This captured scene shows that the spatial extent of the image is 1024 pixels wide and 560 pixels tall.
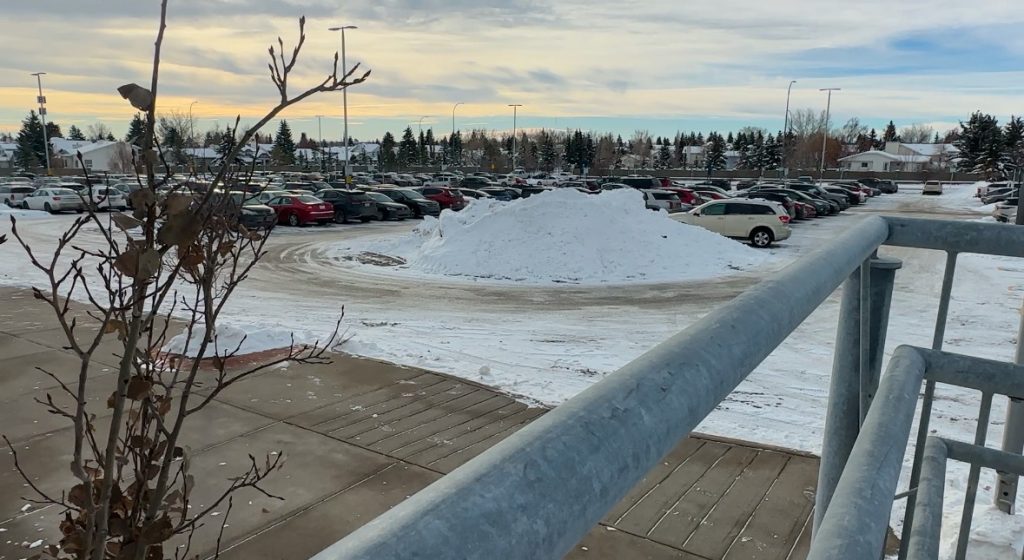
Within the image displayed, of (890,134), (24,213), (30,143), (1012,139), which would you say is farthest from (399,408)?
(890,134)

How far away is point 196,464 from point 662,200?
30656 mm

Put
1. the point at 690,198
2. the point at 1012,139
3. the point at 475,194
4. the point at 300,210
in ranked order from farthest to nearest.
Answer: the point at 1012,139 → the point at 475,194 → the point at 690,198 → the point at 300,210

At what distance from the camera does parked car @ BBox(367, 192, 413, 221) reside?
33.2 meters

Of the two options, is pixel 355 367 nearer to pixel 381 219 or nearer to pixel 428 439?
pixel 428 439

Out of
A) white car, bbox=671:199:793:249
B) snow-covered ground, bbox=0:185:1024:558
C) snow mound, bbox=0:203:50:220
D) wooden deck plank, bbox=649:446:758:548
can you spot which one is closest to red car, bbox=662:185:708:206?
white car, bbox=671:199:793:249

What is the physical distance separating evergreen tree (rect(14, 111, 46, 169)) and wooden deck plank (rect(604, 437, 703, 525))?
108 metres

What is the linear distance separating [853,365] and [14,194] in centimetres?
4830

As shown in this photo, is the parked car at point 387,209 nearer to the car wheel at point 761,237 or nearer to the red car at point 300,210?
the red car at point 300,210

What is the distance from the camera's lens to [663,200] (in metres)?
34.5

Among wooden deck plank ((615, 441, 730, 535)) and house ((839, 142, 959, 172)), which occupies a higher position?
house ((839, 142, 959, 172))

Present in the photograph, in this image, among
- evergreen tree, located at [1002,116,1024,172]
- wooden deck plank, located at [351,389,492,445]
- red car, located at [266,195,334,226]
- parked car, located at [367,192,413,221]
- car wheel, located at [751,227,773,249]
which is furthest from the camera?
evergreen tree, located at [1002,116,1024,172]

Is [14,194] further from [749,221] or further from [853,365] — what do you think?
[853,365]

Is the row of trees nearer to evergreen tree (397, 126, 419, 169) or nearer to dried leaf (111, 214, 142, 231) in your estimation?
evergreen tree (397, 126, 419, 169)

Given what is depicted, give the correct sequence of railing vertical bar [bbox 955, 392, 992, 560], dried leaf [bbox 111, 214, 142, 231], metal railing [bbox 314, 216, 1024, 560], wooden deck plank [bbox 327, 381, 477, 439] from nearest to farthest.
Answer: metal railing [bbox 314, 216, 1024, 560], dried leaf [bbox 111, 214, 142, 231], railing vertical bar [bbox 955, 392, 992, 560], wooden deck plank [bbox 327, 381, 477, 439]
